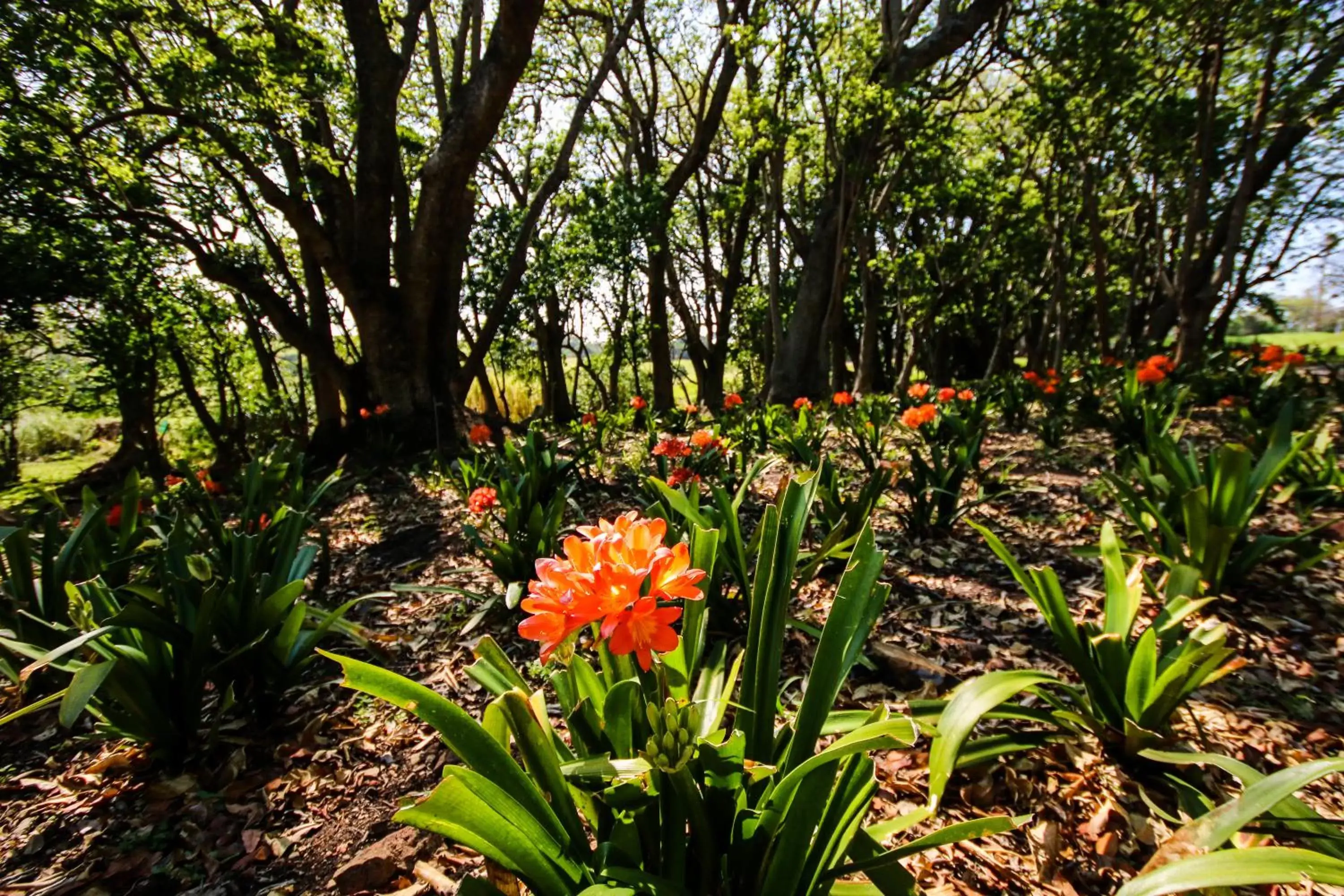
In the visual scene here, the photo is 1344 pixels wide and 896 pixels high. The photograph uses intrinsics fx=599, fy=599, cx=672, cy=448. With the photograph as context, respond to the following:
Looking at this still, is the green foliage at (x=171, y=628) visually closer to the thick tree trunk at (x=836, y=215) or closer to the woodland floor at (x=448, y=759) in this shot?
the woodland floor at (x=448, y=759)

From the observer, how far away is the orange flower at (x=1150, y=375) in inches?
148

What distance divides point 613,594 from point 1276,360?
17.5ft

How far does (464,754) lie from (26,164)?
6.43 metres

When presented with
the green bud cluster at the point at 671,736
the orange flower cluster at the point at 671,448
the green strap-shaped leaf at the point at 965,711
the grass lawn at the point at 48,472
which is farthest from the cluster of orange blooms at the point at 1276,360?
the grass lawn at the point at 48,472

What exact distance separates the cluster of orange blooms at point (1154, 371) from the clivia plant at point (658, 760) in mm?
3780

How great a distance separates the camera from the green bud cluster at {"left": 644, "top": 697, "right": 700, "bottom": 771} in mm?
778

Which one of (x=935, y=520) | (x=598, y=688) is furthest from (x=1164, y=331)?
(x=598, y=688)

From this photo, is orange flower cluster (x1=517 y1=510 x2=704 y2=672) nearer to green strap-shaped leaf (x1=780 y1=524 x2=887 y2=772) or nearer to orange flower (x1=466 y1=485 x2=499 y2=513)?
green strap-shaped leaf (x1=780 y1=524 x2=887 y2=772)

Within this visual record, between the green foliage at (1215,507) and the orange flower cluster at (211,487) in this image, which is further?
the orange flower cluster at (211,487)

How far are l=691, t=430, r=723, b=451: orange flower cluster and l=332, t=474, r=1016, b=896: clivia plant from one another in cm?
184

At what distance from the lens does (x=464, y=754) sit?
919 mm

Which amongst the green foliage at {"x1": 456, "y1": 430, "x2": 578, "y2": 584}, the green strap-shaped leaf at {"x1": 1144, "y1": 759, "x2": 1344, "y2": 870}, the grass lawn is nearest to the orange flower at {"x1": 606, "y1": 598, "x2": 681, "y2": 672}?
the green strap-shaped leaf at {"x1": 1144, "y1": 759, "x2": 1344, "y2": 870}

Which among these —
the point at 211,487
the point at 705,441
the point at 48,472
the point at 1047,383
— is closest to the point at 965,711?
the point at 705,441

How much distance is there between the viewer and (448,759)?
1.57 meters
